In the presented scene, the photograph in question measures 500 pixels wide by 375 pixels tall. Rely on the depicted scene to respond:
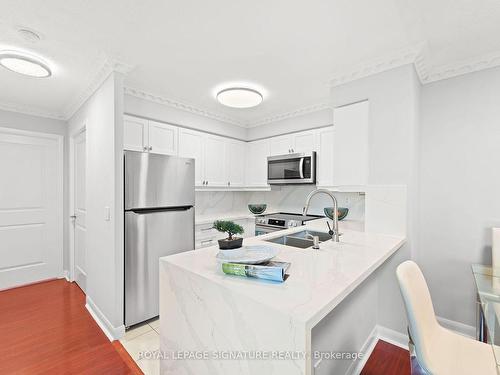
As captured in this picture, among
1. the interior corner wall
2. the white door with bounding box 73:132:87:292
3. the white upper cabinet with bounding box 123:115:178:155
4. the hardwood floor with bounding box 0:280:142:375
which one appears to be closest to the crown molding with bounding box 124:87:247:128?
the white upper cabinet with bounding box 123:115:178:155

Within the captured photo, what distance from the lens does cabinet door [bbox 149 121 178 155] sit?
290 cm

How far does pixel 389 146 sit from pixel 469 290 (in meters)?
1.47

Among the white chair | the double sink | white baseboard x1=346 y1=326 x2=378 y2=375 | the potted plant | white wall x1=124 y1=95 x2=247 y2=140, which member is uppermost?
white wall x1=124 y1=95 x2=247 y2=140

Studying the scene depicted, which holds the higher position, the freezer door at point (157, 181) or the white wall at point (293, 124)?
the white wall at point (293, 124)

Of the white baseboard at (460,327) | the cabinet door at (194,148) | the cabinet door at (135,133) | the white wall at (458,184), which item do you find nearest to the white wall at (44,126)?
the cabinet door at (135,133)

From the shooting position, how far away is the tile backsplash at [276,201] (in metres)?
3.25

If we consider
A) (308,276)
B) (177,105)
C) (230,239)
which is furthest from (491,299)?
(177,105)

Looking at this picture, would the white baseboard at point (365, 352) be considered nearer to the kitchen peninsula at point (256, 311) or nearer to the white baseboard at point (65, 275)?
the kitchen peninsula at point (256, 311)

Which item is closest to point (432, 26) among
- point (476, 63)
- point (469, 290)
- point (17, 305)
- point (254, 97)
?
point (476, 63)

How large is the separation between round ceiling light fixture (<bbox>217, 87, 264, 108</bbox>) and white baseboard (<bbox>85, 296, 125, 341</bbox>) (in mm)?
2401

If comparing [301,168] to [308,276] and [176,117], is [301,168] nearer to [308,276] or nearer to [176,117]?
[176,117]

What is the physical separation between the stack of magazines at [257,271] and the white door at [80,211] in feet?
9.29

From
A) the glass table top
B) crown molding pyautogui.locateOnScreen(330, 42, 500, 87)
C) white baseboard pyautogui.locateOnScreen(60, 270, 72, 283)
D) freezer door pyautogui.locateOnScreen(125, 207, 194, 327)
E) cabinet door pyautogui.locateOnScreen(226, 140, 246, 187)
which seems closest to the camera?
the glass table top

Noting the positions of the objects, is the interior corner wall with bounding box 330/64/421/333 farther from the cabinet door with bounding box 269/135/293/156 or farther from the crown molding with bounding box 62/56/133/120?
the crown molding with bounding box 62/56/133/120
